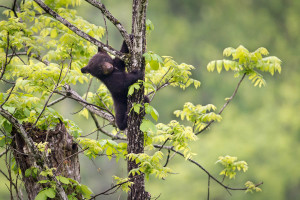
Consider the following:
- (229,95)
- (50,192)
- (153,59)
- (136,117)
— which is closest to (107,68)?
(136,117)

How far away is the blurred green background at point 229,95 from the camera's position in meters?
16.9

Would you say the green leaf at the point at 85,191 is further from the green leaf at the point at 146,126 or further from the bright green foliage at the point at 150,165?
the green leaf at the point at 146,126

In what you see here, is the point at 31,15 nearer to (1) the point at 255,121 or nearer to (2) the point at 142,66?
(2) the point at 142,66

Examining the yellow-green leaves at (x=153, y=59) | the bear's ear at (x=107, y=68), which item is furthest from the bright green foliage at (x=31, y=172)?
the bear's ear at (x=107, y=68)

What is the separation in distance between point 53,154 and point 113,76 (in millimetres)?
1616

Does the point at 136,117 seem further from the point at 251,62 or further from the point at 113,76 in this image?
the point at 251,62

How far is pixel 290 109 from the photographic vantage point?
62.5 feet

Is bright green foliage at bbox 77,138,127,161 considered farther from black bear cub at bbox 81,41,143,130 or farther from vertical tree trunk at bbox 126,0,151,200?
black bear cub at bbox 81,41,143,130

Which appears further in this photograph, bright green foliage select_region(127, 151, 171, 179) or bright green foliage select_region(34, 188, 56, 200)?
bright green foliage select_region(127, 151, 171, 179)

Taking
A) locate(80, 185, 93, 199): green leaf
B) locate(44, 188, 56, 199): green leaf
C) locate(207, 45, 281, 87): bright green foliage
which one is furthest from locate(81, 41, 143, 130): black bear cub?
locate(44, 188, 56, 199): green leaf

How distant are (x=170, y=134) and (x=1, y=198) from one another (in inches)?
502

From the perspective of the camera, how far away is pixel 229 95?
19.9 m

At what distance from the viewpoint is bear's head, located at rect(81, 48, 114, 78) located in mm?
5395

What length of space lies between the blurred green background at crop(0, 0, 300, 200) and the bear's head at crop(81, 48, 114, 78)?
29.7ft
